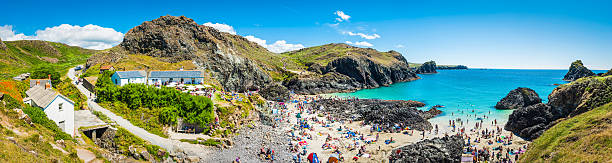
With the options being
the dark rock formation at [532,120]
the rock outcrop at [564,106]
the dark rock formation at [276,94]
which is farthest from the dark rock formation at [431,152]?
the dark rock formation at [276,94]

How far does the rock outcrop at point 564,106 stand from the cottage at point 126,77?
189 ft

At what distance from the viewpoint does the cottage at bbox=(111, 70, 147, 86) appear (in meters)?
39.9

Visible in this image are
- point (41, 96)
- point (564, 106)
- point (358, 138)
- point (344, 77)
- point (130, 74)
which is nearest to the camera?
point (41, 96)

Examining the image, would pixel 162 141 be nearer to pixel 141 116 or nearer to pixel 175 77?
pixel 141 116

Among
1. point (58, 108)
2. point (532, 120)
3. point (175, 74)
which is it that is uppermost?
point (175, 74)

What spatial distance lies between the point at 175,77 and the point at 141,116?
24.2 metres

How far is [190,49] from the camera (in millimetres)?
67500

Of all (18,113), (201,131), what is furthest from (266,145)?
(18,113)

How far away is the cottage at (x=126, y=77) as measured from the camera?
3994 cm

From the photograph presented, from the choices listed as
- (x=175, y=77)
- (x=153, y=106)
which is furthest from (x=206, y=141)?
(x=175, y=77)

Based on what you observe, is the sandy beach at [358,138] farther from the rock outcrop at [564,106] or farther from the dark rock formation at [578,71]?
the dark rock formation at [578,71]

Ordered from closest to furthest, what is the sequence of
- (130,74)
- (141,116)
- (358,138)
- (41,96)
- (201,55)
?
(41,96) < (141,116) < (358,138) < (130,74) < (201,55)

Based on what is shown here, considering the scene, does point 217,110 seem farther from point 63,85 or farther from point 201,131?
point 63,85

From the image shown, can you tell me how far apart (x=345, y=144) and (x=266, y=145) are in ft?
29.8
